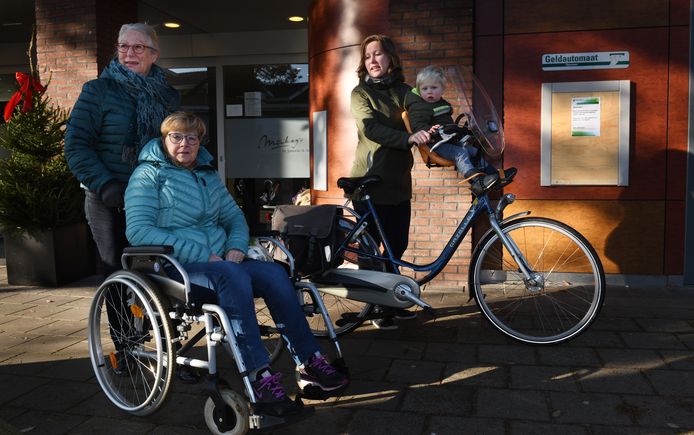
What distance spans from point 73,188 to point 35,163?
412 mm

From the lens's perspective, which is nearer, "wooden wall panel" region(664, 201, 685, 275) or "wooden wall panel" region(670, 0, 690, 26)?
"wooden wall panel" region(670, 0, 690, 26)

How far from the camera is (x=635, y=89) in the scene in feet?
19.2

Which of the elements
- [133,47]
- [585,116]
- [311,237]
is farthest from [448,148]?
→ [585,116]

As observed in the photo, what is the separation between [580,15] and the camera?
5.90 meters

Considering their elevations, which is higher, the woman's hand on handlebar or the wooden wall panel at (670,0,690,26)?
the wooden wall panel at (670,0,690,26)

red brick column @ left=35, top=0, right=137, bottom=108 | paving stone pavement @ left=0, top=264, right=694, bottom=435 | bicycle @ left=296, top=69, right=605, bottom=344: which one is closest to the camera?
paving stone pavement @ left=0, top=264, right=694, bottom=435

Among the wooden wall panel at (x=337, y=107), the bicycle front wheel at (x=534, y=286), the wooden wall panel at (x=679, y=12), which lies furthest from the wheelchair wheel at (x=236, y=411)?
the wooden wall panel at (x=679, y=12)

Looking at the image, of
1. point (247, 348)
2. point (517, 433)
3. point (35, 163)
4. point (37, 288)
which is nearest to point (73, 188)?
point (35, 163)

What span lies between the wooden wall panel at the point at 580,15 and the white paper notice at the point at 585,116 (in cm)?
66

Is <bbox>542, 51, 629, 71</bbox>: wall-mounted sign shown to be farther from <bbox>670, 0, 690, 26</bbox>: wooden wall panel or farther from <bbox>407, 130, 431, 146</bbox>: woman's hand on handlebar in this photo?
<bbox>407, 130, 431, 146</bbox>: woman's hand on handlebar

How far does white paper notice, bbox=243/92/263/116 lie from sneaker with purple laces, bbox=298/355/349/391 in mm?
7291

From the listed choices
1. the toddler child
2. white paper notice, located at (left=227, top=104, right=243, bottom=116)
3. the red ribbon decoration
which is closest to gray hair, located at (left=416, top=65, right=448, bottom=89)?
the toddler child

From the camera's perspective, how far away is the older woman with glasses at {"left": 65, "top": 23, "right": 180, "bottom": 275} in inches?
135

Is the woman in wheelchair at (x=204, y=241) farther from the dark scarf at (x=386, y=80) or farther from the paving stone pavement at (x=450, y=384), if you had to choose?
the dark scarf at (x=386, y=80)
